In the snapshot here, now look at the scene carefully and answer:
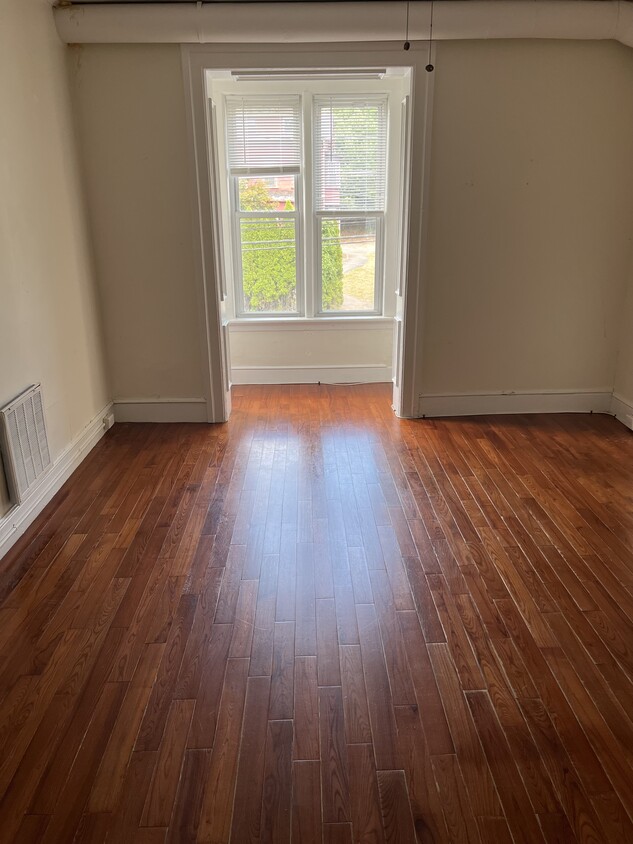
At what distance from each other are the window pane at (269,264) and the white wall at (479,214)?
1.20 m

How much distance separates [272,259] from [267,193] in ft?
1.82

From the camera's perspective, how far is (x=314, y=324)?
5633mm

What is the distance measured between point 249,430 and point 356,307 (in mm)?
1778

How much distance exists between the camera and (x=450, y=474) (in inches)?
152

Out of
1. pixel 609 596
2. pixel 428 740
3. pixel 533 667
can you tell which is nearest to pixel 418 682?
pixel 428 740

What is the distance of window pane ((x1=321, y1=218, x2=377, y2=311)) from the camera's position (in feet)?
18.0

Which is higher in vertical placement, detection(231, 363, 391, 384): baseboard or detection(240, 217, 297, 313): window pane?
detection(240, 217, 297, 313): window pane

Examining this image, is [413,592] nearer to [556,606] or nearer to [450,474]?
[556,606]

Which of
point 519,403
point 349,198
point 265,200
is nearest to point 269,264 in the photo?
point 265,200

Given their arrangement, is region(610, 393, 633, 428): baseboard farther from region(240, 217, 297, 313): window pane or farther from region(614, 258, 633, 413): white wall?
region(240, 217, 297, 313): window pane

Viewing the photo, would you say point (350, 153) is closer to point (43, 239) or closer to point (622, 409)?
point (43, 239)

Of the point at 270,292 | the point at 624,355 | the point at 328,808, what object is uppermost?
the point at 270,292

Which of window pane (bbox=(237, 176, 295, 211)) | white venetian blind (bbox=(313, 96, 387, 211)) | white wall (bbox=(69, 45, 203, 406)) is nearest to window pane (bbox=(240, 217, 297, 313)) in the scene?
window pane (bbox=(237, 176, 295, 211))

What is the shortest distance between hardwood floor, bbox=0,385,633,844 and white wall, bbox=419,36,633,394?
41.9 inches
